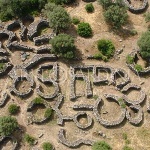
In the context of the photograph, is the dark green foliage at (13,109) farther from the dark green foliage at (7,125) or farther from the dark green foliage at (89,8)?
the dark green foliage at (89,8)

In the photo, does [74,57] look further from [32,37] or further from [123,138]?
[123,138]

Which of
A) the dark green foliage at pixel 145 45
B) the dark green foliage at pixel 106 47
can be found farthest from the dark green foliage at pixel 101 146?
the dark green foliage at pixel 145 45

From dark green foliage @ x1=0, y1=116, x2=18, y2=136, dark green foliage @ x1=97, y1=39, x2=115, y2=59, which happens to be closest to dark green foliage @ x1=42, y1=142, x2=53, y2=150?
dark green foliage @ x1=0, y1=116, x2=18, y2=136

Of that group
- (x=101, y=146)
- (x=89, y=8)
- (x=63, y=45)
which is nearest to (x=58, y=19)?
(x=63, y=45)

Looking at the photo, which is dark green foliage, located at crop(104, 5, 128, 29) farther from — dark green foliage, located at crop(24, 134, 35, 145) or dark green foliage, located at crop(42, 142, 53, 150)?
dark green foliage, located at crop(24, 134, 35, 145)

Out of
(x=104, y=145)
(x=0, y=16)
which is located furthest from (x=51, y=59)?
(x=104, y=145)
